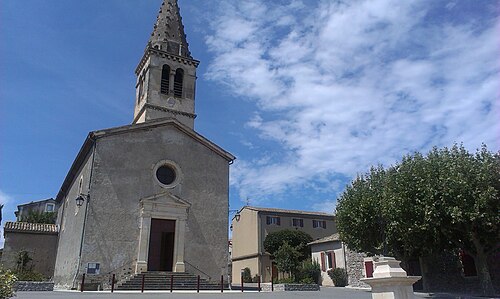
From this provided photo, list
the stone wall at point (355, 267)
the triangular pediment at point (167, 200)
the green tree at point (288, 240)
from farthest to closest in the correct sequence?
the green tree at point (288, 240) → the stone wall at point (355, 267) → the triangular pediment at point (167, 200)

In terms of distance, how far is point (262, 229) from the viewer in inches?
1662

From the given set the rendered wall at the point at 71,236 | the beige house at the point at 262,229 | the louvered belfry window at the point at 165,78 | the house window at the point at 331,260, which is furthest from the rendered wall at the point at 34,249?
the house window at the point at 331,260

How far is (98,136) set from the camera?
2269cm

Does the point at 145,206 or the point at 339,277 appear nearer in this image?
the point at 145,206

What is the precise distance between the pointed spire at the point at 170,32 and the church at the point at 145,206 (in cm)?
909

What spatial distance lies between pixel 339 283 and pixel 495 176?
1800 centimetres

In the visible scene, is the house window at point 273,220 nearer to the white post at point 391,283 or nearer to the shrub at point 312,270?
the shrub at point 312,270

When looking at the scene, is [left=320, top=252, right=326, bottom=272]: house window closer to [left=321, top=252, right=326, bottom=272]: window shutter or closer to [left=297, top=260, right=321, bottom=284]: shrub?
[left=321, top=252, right=326, bottom=272]: window shutter

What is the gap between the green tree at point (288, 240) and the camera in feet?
128

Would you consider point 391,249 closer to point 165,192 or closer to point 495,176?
point 495,176

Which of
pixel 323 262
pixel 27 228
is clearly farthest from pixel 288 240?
pixel 27 228

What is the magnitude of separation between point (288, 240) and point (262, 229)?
4.20 meters

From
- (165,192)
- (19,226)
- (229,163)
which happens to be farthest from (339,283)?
(19,226)

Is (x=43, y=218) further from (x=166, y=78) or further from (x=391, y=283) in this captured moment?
(x=391, y=283)
